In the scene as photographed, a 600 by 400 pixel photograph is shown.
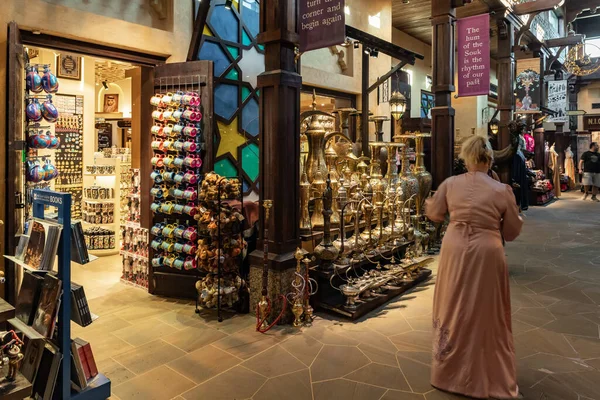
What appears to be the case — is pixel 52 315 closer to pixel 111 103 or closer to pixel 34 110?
pixel 34 110

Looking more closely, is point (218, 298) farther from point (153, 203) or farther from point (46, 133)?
point (46, 133)

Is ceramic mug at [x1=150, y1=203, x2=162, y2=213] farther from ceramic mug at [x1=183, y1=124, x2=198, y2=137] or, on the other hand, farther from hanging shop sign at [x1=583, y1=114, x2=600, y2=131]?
hanging shop sign at [x1=583, y1=114, x2=600, y2=131]

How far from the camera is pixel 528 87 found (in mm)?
13609

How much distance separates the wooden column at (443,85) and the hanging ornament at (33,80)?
5952 mm

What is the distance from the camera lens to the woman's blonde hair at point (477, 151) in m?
3.12

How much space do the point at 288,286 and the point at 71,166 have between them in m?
6.44

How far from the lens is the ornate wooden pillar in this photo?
4359 mm

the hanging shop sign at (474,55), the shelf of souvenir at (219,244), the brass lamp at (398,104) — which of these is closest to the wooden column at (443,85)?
the hanging shop sign at (474,55)

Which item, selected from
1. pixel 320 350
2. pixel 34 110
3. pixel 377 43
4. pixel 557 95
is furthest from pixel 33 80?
pixel 557 95

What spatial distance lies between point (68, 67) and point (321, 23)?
A: 647 centimetres

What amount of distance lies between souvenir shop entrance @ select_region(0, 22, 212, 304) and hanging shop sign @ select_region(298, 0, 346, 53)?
1396 mm

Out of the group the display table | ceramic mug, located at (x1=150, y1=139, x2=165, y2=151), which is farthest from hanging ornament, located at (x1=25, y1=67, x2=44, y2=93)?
the display table

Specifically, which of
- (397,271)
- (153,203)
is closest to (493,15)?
(397,271)

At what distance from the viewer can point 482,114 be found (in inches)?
609
